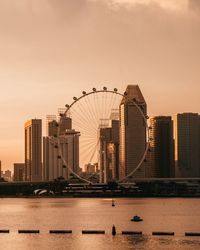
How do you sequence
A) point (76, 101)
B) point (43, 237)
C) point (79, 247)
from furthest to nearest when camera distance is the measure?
point (76, 101) → point (43, 237) → point (79, 247)

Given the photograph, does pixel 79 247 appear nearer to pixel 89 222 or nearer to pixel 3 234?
pixel 3 234

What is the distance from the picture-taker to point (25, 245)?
64500 millimetres

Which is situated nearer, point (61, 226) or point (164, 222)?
point (61, 226)

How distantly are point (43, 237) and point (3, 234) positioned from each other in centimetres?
566

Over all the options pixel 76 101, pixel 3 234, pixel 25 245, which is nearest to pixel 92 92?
pixel 76 101

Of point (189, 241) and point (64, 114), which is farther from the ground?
point (64, 114)

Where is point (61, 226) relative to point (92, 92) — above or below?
below

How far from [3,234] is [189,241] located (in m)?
19.5

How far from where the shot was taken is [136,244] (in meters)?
63.9

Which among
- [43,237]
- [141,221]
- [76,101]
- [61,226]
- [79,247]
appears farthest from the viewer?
[76,101]

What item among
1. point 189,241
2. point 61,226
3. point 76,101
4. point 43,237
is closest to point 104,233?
point 43,237

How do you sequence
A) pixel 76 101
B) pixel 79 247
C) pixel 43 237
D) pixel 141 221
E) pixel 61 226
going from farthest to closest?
pixel 76 101 → pixel 141 221 → pixel 61 226 → pixel 43 237 → pixel 79 247

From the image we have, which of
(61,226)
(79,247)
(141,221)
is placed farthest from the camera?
(141,221)

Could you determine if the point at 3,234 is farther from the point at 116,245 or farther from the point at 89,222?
the point at 89,222
